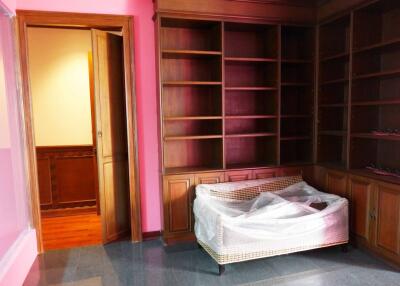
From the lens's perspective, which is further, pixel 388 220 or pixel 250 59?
pixel 250 59

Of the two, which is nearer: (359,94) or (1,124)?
(1,124)

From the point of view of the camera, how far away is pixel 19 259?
262 cm

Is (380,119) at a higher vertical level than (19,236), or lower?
higher

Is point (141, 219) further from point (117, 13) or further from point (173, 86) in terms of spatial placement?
point (117, 13)

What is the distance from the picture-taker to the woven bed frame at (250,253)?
2.63 meters

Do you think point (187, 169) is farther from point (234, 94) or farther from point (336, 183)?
point (336, 183)

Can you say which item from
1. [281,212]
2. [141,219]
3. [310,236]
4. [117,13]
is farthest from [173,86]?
[310,236]

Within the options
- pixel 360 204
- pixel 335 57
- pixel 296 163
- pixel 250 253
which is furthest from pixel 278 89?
pixel 250 253

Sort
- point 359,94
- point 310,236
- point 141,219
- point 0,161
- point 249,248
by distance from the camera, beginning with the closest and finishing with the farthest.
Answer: point 0,161 < point 249,248 < point 310,236 < point 359,94 < point 141,219

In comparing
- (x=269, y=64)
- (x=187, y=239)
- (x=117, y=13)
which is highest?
(x=117, y=13)

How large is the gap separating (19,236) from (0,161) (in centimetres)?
80

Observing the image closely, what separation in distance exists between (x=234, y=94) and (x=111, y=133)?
1489 millimetres

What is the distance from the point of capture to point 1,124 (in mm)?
2533

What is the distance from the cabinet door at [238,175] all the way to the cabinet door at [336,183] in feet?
2.84
